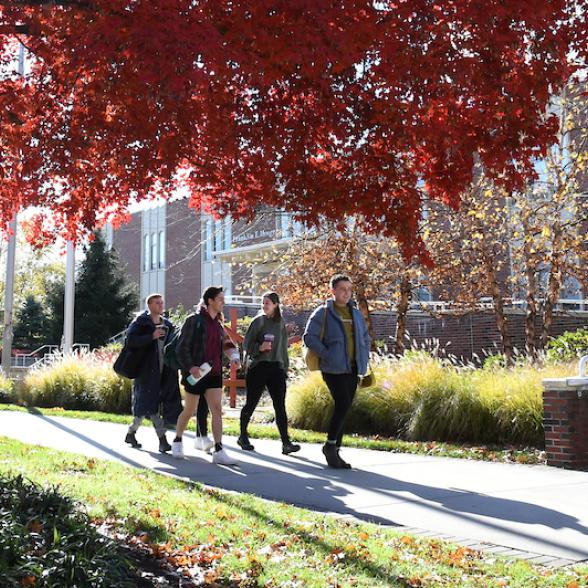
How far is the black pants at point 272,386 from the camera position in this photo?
33.6 feet

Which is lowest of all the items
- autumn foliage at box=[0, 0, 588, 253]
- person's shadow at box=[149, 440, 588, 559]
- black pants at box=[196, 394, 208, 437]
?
person's shadow at box=[149, 440, 588, 559]

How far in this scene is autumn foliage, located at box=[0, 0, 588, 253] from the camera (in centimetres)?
536

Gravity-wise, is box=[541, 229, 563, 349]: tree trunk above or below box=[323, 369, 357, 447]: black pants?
above

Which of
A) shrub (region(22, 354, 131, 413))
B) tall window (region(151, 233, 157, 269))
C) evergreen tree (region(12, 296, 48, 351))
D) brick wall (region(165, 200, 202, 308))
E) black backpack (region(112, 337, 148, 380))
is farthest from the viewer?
tall window (region(151, 233, 157, 269))

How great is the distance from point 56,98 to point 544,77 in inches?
149

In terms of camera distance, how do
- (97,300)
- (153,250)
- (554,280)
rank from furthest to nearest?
1. (153,250)
2. (97,300)
3. (554,280)

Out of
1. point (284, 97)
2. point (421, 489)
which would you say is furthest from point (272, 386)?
point (284, 97)

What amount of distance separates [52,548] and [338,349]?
16.5ft

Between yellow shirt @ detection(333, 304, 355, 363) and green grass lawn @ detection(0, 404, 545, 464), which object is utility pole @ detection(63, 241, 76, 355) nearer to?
green grass lawn @ detection(0, 404, 545, 464)

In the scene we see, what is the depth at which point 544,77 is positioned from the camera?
617 cm

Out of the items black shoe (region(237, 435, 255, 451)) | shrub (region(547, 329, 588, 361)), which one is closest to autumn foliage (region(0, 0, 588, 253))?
black shoe (region(237, 435, 255, 451))

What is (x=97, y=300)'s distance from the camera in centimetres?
4059

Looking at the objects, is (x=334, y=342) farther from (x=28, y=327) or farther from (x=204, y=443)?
(x=28, y=327)

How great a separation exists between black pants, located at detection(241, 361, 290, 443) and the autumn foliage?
303cm
